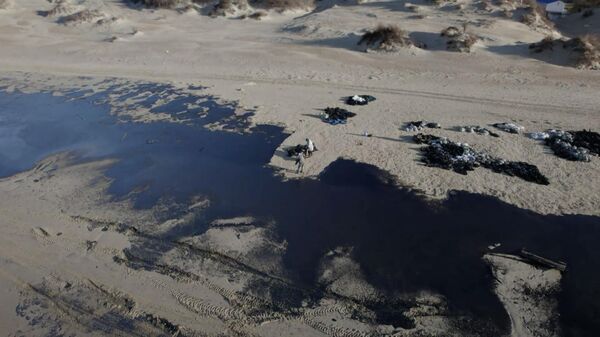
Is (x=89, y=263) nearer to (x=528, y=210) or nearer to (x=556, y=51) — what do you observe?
(x=528, y=210)

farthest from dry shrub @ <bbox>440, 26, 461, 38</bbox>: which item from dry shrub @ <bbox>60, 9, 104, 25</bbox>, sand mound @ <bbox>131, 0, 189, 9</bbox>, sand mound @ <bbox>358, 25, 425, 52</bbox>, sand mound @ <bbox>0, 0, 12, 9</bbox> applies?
sand mound @ <bbox>0, 0, 12, 9</bbox>

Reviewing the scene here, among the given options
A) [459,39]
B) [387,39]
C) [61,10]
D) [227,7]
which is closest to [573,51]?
[459,39]

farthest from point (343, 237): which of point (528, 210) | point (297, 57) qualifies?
point (297, 57)

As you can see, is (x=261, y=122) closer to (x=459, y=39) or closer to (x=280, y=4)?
(x=459, y=39)

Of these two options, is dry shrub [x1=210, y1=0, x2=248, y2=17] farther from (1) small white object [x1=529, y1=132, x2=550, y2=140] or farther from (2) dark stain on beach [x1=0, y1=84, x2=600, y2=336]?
(1) small white object [x1=529, y1=132, x2=550, y2=140]

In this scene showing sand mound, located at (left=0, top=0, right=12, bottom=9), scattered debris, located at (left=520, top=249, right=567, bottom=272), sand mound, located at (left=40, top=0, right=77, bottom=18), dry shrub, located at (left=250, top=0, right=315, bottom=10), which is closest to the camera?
scattered debris, located at (left=520, top=249, right=567, bottom=272)
